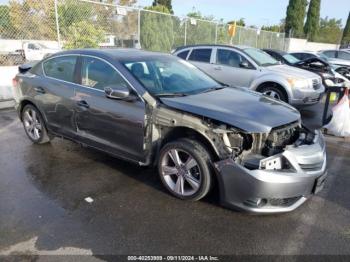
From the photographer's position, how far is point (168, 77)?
4.30m

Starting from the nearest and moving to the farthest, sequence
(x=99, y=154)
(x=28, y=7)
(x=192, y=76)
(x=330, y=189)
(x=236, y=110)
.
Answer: (x=236, y=110) < (x=330, y=189) < (x=192, y=76) < (x=99, y=154) < (x=28, y=7)

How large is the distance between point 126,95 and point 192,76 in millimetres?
1241

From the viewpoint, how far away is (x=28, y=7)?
9.36 metres

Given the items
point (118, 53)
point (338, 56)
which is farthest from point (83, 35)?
point (338, 56)

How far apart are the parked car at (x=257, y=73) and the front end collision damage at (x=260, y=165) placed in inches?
173

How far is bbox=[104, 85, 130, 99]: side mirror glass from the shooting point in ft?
12.4

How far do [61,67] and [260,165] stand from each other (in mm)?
3367

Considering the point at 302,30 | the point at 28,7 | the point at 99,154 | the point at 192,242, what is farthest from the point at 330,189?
the point at 302,30

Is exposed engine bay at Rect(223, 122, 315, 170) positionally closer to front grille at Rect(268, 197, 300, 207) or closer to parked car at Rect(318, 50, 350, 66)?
front grille at Rect(268, 197, 300, 207)

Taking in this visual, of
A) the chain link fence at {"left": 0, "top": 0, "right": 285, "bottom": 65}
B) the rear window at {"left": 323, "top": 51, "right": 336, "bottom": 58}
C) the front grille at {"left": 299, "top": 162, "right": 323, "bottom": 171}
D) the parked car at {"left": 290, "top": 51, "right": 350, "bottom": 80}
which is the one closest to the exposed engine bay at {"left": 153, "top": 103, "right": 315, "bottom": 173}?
the front grille at {"left": 299, "top": 162, "right": 323, "bottom": 171}

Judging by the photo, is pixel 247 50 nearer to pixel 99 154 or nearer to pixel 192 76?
pixel 192 76

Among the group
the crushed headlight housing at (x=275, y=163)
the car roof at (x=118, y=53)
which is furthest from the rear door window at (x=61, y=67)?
the crushed headlight housing at (x=275, y=163)

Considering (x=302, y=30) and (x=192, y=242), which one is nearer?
(x=192, y=242)

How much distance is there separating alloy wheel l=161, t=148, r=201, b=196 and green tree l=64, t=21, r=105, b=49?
7.98 metres
